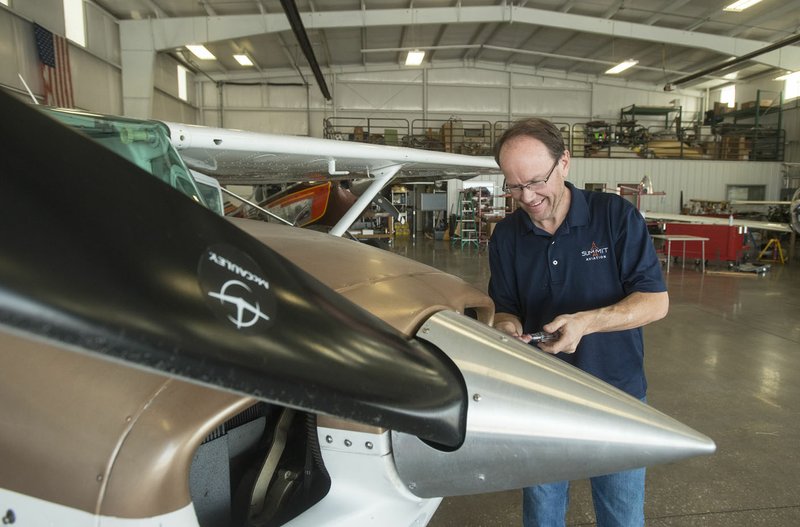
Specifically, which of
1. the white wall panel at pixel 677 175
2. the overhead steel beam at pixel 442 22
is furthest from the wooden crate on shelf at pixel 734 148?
the overhead steel beam at pixel 442 22

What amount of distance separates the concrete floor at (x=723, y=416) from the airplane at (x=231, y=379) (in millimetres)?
1571

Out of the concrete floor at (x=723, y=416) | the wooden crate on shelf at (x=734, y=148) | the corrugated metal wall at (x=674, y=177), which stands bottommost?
the concrete floor at (x=723, y=416)

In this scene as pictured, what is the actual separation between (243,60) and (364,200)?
16.6 m

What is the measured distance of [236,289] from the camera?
1.98 feet

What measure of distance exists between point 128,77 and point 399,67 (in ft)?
34.1

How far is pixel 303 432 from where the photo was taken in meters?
1.20

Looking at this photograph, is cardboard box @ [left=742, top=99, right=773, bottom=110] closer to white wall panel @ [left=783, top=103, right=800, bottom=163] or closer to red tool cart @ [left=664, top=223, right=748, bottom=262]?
white wall panel @ [left=783, top=103, right=800, bottom=163]

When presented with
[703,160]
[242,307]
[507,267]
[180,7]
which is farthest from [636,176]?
[242,307]

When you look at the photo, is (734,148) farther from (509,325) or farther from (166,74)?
(509,325)

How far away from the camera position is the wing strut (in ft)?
11.3

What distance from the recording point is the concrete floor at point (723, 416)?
2359mm

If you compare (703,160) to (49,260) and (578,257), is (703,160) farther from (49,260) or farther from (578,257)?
(49,260)

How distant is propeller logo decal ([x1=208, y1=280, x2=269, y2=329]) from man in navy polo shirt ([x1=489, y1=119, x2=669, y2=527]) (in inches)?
43.0

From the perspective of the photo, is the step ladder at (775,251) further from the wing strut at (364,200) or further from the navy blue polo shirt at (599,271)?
the navy blue polo shirt at (599,271)
